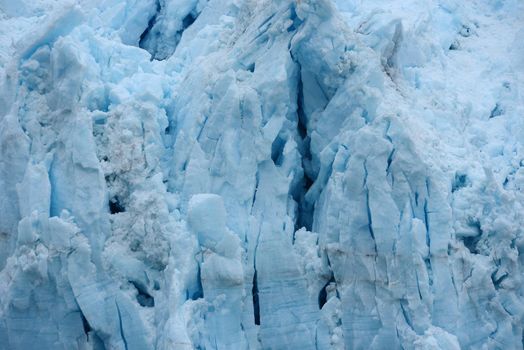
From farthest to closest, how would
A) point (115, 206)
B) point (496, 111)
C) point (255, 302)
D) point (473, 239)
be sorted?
point (496, 111) → point (115, 206) → point (473, 239) → point (255, 302)

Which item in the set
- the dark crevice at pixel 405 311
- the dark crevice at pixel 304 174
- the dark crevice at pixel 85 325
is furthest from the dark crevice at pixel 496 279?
the dark crevice at pixel 85 325

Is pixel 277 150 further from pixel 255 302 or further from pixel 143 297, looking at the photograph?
pixel 143 297

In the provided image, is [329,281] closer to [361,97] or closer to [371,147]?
[371,147]

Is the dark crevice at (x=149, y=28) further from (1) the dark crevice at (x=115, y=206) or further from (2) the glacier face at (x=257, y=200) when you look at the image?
(1) the dark crevice at (x=115, y=206)

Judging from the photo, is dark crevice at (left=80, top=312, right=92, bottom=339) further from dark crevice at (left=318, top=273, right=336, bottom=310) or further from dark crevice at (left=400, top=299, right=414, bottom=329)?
Answer: dark crevice at (left=400, top=299, right=414, bottom=329)

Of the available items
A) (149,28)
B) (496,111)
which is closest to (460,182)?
(496,111)

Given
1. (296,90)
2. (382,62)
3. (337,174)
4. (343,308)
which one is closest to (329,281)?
(343,308)

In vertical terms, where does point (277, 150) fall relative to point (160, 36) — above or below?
below
